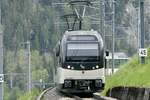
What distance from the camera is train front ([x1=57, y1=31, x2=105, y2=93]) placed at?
105ft

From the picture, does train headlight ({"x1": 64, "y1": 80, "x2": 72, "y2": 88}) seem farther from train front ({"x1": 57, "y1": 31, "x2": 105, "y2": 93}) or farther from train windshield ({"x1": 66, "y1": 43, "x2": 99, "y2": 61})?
train windshield ({"x1": 66, "y1": 43, "x2": 99, "y2": 61})

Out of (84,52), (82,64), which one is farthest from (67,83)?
(84,52)

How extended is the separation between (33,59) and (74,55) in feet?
444

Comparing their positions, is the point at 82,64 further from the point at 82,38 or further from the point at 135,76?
the point at 135,76

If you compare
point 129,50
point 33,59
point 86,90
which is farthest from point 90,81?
point 33,59

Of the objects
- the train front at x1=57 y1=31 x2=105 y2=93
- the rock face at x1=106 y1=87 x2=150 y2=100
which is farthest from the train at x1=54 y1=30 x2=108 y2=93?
the rock face at x1=106 y1=87 x2=150 y2=100

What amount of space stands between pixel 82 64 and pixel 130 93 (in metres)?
9.55

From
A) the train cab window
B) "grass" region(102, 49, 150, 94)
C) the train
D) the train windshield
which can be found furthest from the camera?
the train cab window

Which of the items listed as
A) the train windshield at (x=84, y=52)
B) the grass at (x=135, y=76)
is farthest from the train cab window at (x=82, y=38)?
the grass at (x=135, y=76)

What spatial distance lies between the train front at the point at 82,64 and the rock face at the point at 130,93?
3300mm

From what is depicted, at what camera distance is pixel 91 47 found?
32312 millimetres

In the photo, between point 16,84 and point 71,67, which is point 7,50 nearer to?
point 16,84

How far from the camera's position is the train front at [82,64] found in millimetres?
32000

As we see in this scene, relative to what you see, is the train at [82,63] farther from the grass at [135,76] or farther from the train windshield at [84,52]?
the grass at [135,76]
